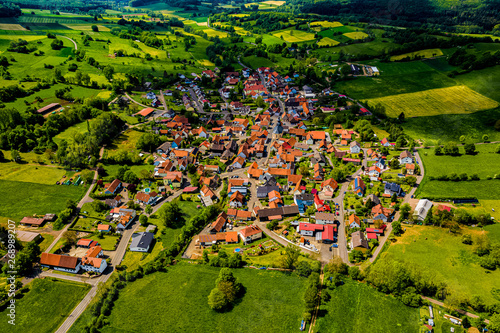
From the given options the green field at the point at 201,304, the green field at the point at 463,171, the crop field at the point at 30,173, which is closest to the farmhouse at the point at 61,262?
the green field at the point at 201,304

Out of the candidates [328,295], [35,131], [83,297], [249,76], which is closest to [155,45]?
[249,76]

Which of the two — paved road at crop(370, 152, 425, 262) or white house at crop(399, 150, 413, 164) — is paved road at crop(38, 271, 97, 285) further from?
white house at crop(399, 150, 413, 164)

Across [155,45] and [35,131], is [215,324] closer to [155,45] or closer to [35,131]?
[35,131]

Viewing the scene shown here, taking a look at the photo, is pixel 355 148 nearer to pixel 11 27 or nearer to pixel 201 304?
pixel 201 304

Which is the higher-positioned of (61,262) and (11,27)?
(11,27)

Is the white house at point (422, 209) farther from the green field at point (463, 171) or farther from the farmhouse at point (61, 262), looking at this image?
the farmhouse at point (61, 262)

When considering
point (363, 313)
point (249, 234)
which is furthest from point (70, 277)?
point (363, 313)

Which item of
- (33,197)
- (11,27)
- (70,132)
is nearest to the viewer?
(33,197)
